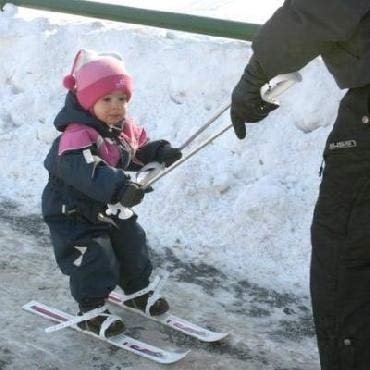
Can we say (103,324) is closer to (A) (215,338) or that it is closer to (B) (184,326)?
(B) (184,326)

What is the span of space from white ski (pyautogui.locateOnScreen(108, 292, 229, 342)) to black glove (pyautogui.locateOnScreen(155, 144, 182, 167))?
81 centimetres

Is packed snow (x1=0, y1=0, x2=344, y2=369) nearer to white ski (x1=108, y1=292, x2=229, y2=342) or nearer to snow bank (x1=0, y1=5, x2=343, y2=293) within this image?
snow bank (x1=0, y1=5, x2=343, y2=293)

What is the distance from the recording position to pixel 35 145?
652cm

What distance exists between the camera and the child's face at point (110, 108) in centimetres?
401

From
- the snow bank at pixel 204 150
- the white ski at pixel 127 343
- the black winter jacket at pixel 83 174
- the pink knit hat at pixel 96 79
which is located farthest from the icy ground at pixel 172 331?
the pink knit hat at pixel 96 79

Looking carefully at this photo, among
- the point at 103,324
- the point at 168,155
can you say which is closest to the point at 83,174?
the point at 168,155

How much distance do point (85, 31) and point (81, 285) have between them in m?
3.84

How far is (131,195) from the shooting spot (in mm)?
3703

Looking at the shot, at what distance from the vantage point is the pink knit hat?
157 inches

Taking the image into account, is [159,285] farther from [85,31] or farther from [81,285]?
[85,31]

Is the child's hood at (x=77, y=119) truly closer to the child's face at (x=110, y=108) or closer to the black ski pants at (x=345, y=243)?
the child's face at (x=110, y=108)

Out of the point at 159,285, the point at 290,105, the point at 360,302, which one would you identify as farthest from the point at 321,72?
the point at 360,302

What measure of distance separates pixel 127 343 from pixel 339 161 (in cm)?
166

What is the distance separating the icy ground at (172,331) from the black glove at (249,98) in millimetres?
1295
